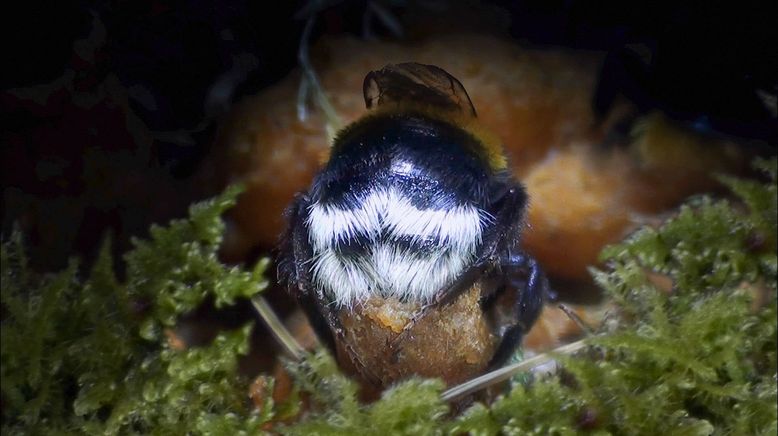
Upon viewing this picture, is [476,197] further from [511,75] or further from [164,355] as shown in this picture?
[164,355]

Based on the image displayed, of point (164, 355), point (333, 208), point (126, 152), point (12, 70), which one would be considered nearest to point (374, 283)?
point (333, 208)

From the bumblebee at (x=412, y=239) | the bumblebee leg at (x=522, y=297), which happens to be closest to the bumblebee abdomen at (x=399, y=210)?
the bumblebee at (x=412, y=239)

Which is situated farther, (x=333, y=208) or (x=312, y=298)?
(x=312, y=298)

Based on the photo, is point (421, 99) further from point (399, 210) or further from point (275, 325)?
point (275, 325)

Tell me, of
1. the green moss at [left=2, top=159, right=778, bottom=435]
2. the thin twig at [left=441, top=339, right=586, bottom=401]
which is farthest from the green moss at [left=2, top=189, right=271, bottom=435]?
the thin twig at [left=441, top=339, right=586, bottom=401]

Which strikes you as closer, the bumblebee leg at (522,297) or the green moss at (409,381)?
the green moss at (409,381)

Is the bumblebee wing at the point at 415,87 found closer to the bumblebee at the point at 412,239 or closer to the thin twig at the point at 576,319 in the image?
the bumblebee at the point at 412,239
